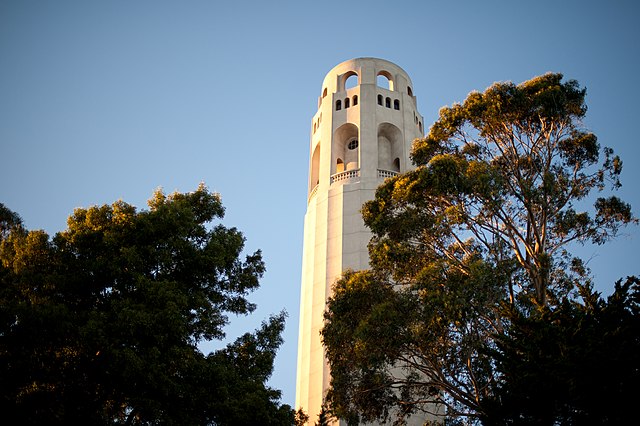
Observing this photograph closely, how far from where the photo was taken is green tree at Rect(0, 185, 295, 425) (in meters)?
15.7

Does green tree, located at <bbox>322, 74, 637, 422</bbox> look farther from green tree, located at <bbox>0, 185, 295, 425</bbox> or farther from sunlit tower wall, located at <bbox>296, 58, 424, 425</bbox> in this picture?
sunlit tower wall, located at <bbox>296, 58, 424, 425</bbox>

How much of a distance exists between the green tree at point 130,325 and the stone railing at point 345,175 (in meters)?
17.2

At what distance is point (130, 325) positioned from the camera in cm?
1591

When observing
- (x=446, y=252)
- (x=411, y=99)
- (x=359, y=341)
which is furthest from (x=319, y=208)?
(x=359, y=341)

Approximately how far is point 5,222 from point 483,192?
629 inches

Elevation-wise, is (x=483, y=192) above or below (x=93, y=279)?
above

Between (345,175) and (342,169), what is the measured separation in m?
2.02

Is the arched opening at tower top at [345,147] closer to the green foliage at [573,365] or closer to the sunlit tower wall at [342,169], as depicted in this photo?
the sunlit tower wall at [342,169]

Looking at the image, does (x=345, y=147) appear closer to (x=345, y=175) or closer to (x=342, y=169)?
(x=342, y=169)

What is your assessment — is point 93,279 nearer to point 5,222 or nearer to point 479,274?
point 5,222

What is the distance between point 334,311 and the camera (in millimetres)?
20328

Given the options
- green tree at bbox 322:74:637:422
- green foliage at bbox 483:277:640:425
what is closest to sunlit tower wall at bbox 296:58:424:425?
green tree at bbox 322:74:637:422

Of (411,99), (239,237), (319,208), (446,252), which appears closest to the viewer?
(239,237)

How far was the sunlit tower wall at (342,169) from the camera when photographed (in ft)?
109
